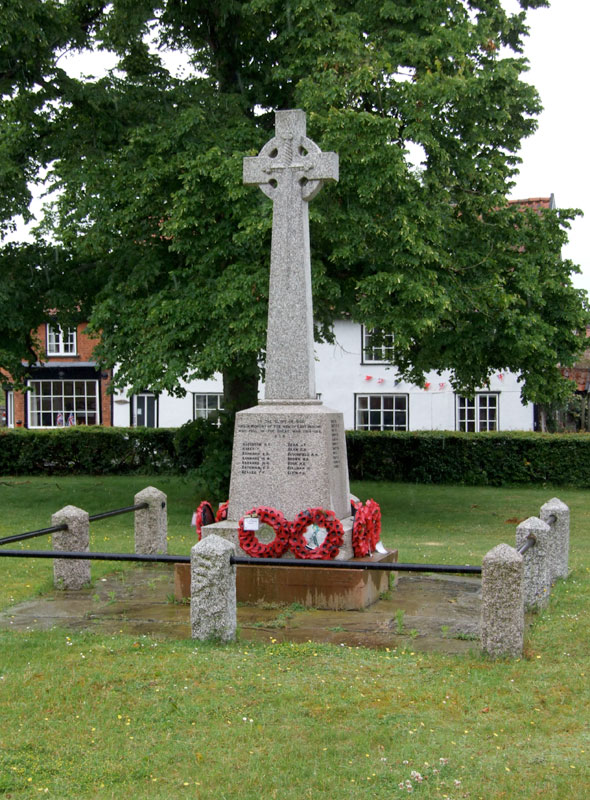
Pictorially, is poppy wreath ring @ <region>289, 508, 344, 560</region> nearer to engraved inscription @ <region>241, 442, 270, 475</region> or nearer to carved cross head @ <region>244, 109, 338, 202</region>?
engraved inscription @ <region>241, 442, 270, 475</region>

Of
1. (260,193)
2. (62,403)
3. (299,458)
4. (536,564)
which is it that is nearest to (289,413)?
(299,458)

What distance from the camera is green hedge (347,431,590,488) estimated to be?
25188 mm

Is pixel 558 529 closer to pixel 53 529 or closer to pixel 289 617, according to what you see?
pixel 289 617

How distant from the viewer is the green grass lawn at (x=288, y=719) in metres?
5.04

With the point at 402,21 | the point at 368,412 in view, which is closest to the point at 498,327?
the point at 402,21

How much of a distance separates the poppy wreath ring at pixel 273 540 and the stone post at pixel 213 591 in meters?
1.60

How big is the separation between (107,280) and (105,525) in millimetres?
4881

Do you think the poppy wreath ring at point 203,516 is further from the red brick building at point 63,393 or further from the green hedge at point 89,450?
the red brick building at point 63,393

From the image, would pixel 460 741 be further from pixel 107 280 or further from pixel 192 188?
pixel 107 280

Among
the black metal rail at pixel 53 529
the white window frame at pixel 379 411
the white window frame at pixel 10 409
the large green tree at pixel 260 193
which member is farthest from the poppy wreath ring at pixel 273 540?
the white window frame at pixel 10 409

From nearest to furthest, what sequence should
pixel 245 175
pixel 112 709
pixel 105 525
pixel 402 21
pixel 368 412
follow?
pixel 112 709 < pixel 245 175 < pixel 402 21 < pixel 105 525 < pixel 368 412

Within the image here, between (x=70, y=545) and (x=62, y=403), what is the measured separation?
25.4 m

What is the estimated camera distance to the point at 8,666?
704 cm

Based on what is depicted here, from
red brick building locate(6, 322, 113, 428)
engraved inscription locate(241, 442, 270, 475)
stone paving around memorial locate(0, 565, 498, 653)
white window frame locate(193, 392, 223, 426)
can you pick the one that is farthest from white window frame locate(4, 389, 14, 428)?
engraved inscription locate(241, 442, 270, 475)
